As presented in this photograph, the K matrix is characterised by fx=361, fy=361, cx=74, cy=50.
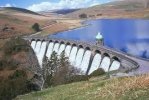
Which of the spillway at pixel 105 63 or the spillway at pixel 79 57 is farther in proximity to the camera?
the spillway at pixel 79 57

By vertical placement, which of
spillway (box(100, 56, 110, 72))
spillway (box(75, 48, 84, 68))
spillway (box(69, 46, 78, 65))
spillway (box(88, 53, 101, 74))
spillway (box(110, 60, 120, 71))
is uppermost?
spillway (box(110, 60, 120, 71))

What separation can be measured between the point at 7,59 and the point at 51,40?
2800cm

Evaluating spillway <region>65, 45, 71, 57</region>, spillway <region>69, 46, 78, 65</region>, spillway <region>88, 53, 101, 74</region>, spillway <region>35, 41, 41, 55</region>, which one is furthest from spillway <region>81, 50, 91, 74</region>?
spillway <region>35, 41, 41, 55</region>

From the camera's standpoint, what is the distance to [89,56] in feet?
363

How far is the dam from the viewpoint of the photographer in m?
84.7

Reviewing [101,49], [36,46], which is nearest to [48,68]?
[101,49]

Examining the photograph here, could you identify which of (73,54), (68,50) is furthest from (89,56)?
(68,50)

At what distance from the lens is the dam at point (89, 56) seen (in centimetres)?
8469

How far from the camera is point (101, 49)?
104125 millimetres

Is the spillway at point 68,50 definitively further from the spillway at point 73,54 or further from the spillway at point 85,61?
the spillway at point 85,61

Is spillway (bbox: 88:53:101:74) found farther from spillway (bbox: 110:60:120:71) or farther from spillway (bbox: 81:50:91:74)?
spillway (bbox: 110:60:120:71)

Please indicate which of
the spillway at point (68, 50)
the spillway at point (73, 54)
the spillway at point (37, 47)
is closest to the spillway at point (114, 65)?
the spillway at point (73, 54)

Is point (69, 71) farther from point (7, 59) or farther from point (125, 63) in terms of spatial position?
point (7, 59)

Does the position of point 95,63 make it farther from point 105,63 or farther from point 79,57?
point 79,57
